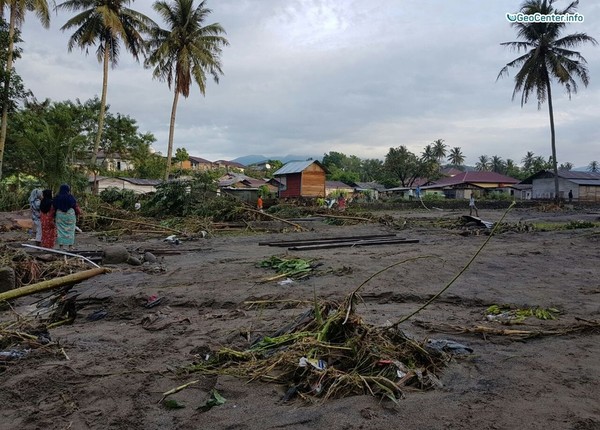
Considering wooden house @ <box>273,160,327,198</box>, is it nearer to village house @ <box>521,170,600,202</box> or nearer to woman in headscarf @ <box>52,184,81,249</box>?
village house @ <box>521,170,600,202</box>

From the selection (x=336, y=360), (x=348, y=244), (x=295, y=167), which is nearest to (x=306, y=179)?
(x=295, y=167)

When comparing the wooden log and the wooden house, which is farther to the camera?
the wooden house

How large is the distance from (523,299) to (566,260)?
4325 millimetres

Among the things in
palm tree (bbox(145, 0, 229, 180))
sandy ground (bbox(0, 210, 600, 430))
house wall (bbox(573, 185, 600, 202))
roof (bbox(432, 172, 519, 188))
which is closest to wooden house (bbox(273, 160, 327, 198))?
palm tree (bbox(145, 0, 229, 180))

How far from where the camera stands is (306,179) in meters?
38.7

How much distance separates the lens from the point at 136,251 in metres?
10.8

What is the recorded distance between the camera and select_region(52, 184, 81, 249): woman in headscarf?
9234 mm

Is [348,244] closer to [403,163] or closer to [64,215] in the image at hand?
[64,215]

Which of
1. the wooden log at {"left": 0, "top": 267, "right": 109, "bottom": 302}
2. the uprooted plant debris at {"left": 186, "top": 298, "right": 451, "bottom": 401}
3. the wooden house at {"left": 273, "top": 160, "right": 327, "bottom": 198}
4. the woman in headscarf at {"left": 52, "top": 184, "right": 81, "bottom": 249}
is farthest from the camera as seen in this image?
the wooden house at {"left": 273, "top": 160, "right": 327, "bottom": 198}

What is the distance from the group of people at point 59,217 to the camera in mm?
9242

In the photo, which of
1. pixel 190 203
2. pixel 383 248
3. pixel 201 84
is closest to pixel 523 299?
pixel 383 248

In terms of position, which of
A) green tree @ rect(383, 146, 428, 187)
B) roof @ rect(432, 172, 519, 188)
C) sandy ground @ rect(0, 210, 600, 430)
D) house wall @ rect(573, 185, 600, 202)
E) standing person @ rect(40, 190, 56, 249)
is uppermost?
green tree @ rect(383, 146, 428, 187)

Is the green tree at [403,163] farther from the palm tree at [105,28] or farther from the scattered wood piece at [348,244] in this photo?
the scattered wood piece at [348,244]

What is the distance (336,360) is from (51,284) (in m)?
4.58
